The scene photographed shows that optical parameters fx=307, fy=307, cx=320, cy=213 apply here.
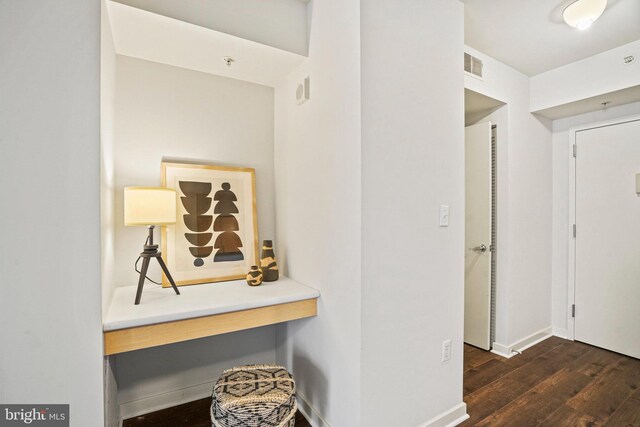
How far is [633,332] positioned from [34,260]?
4.16 m

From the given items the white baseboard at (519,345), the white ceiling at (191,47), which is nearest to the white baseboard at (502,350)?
the white baseboard at (519,345)

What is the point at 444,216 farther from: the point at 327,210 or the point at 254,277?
the point at 254,277

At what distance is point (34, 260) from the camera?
1143 mm

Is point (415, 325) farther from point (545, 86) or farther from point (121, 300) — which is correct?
point (545, 86)

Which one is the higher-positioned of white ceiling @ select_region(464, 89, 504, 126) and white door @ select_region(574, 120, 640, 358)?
white ceiling @ select_region(464, 89, 504, 126)

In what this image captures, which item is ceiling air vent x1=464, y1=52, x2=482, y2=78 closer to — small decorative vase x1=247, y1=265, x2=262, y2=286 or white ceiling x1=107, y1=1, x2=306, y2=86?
white ceiling x1=107, y1=1, x2=306, y2=86

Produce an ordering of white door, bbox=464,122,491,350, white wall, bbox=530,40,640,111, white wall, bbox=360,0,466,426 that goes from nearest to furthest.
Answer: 1. white wall, bbox=360,0,466,426
2. white wall, bbox=530,40,640,111
3. white door, bbox=464,122,491,350

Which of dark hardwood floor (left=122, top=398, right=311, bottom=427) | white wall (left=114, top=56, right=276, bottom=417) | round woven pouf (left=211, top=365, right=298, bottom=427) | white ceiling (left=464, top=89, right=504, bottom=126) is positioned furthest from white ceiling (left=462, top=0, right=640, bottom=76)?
dark hardwood floor (left=122, top=398, right=311, bottom=427)

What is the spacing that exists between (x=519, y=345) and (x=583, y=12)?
2598 mm

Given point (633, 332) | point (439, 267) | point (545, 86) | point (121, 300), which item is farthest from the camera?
point (545, 86)

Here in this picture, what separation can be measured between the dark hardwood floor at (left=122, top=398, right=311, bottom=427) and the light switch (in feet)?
4.73

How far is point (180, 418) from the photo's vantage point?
185cm

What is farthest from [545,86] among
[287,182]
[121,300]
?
[121,300]

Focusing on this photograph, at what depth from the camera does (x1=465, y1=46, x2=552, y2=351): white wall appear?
2695mm
